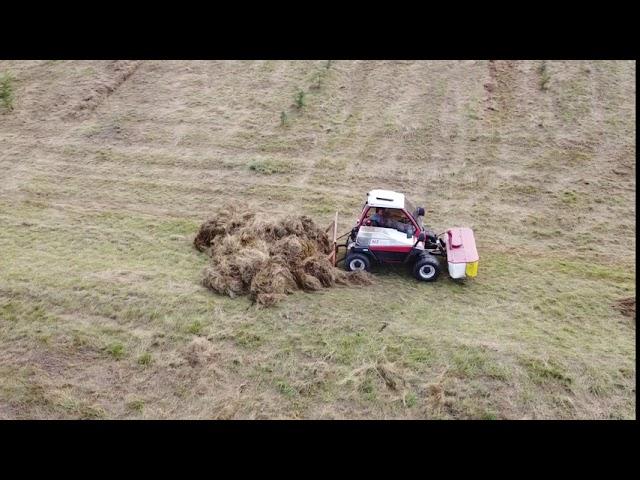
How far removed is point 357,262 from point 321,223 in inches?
104

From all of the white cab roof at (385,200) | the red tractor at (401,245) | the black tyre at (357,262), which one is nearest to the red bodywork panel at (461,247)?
the red tractor at (401,245)

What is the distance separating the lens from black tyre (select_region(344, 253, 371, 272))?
36.0ft

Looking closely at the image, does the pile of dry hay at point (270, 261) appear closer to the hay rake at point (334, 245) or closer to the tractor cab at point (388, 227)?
the hay rake at point (334, 245)

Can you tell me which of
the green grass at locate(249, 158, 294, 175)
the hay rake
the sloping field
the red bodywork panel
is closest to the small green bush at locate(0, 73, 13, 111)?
the sloping field

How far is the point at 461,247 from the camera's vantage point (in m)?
11.1

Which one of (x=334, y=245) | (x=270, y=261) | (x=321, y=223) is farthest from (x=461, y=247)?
(x=270, y=261)

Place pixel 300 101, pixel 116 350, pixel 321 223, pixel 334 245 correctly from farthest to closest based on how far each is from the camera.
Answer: pixel 300 101
pixel 321 223
pixel 334 245
pixel 116 350

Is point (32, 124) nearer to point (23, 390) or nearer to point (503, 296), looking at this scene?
point (23, 390)

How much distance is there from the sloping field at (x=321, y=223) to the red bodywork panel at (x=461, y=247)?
634 mm

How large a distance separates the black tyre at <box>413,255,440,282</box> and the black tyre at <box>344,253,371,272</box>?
3.36ft

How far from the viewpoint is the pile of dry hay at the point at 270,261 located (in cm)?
1018

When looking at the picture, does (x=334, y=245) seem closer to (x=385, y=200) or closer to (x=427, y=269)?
(x=385, y=200)

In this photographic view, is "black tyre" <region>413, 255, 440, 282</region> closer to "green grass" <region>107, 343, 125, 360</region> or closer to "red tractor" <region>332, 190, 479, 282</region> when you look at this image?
"red tractor" <region>332, 190, 479, 282</region>

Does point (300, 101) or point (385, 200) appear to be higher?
point (385, 200)
